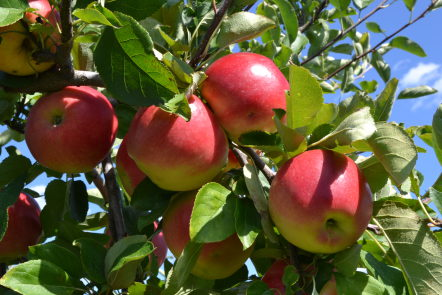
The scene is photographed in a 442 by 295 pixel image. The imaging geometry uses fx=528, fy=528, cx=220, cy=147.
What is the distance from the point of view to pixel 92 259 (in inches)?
46.0

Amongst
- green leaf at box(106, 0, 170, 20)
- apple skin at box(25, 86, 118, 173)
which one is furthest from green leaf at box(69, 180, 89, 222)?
green leaf at box(106, 0, 170, 20)

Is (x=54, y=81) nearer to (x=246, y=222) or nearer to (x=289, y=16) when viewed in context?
(x=246, y=222)

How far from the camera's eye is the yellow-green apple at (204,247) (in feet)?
3.66

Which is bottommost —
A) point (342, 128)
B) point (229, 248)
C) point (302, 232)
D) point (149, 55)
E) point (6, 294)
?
point (6, 294)

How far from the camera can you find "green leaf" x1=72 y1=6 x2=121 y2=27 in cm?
89

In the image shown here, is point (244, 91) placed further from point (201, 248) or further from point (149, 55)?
point (201, 248)

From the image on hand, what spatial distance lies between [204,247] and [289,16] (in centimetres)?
94

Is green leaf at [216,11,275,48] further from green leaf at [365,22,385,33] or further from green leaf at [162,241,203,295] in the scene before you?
green leaf at [365,22,385,33]

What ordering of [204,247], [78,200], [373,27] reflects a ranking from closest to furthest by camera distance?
[204,247], [78,200], [373,27]

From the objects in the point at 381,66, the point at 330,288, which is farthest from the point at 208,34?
the point at 381,66

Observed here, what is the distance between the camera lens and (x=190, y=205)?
1.14 metres

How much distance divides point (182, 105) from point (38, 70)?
18.1 inches

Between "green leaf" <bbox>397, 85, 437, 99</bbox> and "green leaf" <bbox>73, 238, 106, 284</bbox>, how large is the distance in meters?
1.99

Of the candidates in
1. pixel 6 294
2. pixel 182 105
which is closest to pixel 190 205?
pixel 182 105
